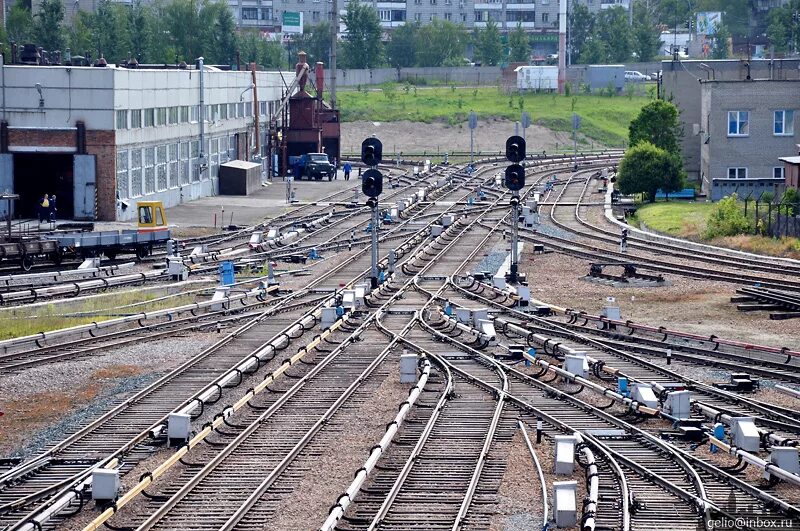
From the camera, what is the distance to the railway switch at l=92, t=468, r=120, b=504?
15234 mm

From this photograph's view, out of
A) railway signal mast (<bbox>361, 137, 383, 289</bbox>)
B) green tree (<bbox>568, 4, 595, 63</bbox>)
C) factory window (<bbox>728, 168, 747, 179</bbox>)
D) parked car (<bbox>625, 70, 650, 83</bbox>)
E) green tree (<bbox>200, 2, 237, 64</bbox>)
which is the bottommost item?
factory window (<bbox>728, 168, 747, 179</bbox>)

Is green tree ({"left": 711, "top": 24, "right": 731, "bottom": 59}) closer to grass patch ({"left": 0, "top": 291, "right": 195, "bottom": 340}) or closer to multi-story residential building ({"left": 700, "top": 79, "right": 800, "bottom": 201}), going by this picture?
multi-story residential building ({"left": 700, "top": 79, "right": 800, "bottom": 201})

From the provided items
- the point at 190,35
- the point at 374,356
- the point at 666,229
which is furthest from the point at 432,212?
the point at 190,35

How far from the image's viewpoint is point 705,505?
48.3ft

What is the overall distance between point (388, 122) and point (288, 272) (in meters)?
56.4

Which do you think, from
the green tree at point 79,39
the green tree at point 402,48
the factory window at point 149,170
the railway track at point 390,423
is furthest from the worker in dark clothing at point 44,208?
the green tree at point 402,48

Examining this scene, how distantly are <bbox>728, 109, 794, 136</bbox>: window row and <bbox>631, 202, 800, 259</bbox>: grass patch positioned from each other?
3889 millimetres

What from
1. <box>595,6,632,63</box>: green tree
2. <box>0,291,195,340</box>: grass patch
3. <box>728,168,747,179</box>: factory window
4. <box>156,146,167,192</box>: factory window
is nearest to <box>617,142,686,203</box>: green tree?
<box>728,168,747,179</box>: factory window

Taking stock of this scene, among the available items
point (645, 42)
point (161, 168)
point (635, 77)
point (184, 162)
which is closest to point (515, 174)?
point (161, 168)

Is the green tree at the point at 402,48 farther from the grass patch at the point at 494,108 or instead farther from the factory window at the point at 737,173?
the factory window at the point at 737,173

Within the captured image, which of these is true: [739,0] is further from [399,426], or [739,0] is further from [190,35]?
[399,426]

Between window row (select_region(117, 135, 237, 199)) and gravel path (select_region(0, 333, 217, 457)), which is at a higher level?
window row (select_region(117, 135, 237, 199))

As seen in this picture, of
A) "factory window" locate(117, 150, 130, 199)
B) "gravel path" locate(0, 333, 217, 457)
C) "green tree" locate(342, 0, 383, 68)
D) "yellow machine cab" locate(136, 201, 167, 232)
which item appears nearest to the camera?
"gravel path" locate(0, 333, 217, 457)

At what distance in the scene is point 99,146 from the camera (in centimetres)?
4659
